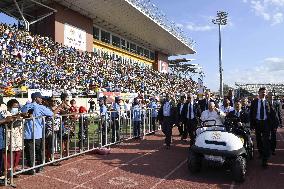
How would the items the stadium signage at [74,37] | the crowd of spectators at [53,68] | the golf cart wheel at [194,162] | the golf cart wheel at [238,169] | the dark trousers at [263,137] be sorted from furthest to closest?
the stadium signage at [74,37] → the crowd of spectators at [53,68] → the dark trousers at [263,137] → the golf cart wheel at [194,162] → the golf cart wheel at [238,169]

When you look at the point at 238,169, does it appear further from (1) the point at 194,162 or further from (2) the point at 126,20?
(2) the point at 126,20

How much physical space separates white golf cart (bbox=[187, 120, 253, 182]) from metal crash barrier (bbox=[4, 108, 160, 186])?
3.44 metres

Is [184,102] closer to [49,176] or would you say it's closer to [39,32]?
[49,176]

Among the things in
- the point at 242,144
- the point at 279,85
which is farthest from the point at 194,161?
the point at 279,85

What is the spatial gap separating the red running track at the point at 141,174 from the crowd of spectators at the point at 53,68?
10664mm

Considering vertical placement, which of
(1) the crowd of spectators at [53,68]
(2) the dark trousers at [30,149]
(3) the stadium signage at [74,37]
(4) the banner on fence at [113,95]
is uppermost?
(3) the stadium signage at [74,37]

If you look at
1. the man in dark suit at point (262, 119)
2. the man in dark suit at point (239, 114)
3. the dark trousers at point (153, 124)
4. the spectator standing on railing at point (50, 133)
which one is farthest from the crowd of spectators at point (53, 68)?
the man in dark suit at point (262, 119)

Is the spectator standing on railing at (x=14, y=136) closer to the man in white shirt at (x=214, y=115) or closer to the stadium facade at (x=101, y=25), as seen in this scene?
the man in white shirt at (x=214, y=115)

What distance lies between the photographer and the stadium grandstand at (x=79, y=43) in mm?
22438

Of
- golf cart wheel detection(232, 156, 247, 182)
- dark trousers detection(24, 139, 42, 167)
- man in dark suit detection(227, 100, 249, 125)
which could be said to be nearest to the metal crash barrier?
dark trousers detection(24, 139, 42, 167)

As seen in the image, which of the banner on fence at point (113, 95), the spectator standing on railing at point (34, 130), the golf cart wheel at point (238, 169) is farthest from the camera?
the banner on fence at point (113, 95)

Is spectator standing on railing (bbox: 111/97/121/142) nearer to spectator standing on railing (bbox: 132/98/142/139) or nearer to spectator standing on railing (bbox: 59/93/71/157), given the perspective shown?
spectator standing on railing (bbox: 132/98/142/139)

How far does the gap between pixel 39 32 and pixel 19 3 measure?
9.79 feet

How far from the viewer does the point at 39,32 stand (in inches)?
1257
